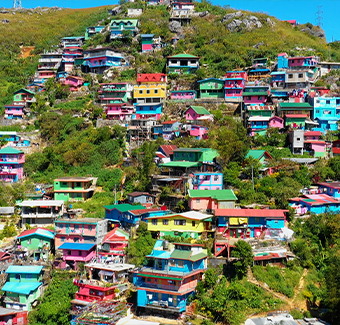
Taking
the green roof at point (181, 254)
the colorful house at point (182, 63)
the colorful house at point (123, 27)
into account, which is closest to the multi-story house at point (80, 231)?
the green roof at point (181, 254)

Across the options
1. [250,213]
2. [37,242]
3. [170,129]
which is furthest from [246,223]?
[170,129]

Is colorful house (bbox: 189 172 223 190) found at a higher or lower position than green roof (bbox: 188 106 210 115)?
lower

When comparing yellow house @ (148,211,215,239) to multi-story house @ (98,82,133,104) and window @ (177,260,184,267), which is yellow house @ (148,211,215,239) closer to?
window @ (177,260,184,267)

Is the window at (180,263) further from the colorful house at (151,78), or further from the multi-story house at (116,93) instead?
the colorful house at (151,78)

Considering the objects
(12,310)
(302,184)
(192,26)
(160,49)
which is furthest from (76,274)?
(192,26)

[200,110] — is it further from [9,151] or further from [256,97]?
[9,151]

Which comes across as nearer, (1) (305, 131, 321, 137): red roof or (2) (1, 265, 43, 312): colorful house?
(2) (1, 265, 43, 312): colorful house

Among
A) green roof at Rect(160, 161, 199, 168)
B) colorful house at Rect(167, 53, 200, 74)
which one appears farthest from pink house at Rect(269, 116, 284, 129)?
colorful house at Rect(167, 53, 200, 74)
